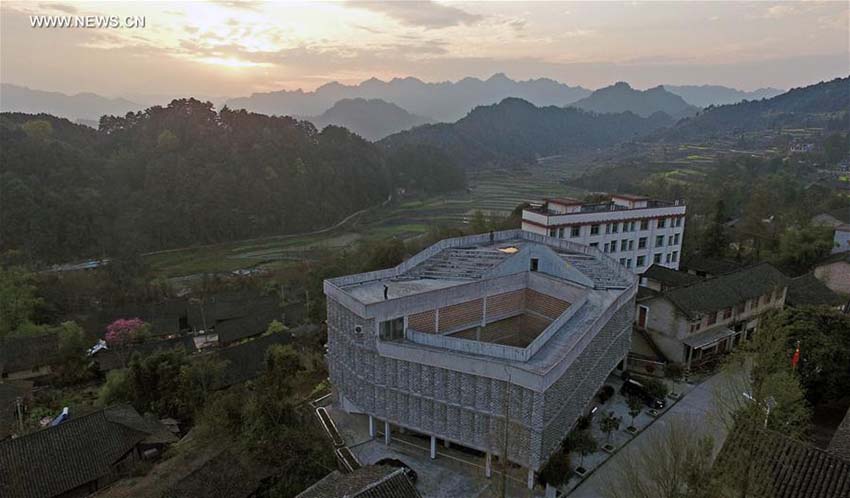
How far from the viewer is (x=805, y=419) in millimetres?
16062

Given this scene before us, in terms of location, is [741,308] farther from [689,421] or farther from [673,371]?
[689,421]

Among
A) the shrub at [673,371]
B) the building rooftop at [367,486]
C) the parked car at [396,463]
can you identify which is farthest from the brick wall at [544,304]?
the building rooftop at [367,486]

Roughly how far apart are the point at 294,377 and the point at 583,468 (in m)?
12.8

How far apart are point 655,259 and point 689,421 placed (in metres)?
20.6

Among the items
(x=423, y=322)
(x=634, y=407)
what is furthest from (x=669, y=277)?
(x=423, y=322)

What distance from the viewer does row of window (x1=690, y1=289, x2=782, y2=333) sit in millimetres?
24312

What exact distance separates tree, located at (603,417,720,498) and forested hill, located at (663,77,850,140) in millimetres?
118837

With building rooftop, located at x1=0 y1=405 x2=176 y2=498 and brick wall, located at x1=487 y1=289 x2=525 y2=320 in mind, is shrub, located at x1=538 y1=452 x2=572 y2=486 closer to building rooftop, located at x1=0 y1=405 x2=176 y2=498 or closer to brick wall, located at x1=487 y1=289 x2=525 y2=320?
brick wall, located at x1=487 y1=289 x2=525 y2=320

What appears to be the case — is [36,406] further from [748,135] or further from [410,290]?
[748,135]

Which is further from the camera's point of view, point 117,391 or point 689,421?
point 117,391

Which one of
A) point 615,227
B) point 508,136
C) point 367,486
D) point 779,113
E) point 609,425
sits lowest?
point 609,425

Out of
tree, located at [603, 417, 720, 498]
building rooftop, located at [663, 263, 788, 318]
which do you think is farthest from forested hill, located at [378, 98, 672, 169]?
tree, located at [603, 417, 720, 498]

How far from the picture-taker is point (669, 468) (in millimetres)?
12438

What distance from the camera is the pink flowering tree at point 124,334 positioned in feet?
104
